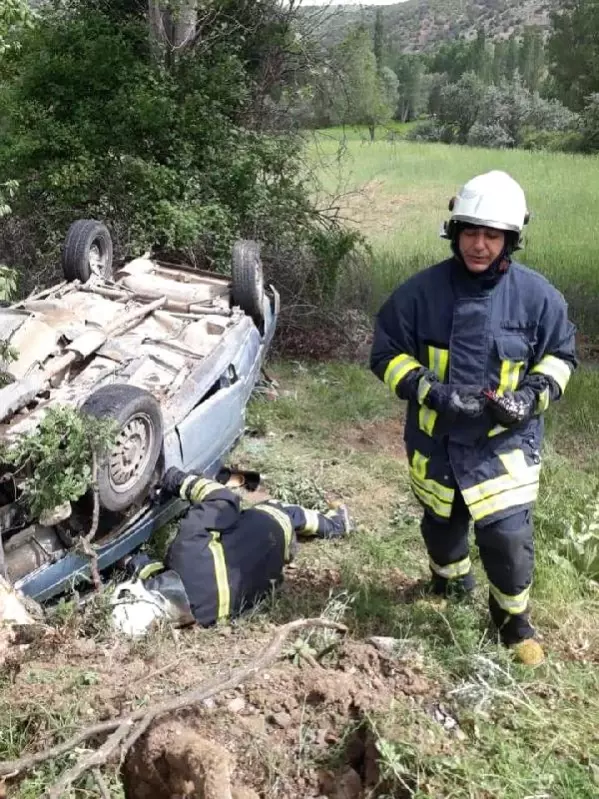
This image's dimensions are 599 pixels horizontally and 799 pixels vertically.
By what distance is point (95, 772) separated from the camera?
2.00 m

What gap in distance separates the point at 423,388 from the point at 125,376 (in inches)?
81.2

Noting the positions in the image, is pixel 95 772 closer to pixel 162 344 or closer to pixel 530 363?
pixel 530 363

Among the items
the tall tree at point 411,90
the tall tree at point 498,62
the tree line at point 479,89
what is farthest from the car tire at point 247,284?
the tall tree at point 498,62

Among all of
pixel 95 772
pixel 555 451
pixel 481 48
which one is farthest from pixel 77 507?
pixel 481 48

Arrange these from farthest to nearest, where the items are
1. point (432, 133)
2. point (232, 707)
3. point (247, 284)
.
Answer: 1. point (432, 133)
2. point (247, 284)
3. point (232, 707)

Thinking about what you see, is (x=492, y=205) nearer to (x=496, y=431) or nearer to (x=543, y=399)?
(x=543, y=399)

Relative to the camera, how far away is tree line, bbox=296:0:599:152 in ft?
32.4

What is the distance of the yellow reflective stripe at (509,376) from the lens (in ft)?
9.25

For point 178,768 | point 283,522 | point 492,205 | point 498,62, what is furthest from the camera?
point 498,62

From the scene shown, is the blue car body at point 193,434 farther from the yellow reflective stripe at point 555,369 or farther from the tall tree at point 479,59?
the tall tree at point 479,59

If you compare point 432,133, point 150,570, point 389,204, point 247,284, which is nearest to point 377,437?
point 247,284

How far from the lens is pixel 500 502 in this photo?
283 cm

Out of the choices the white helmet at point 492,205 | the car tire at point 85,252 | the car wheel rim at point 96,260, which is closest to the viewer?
the white helmet at point 492,205

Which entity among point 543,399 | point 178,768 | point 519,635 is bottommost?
point 519,635
